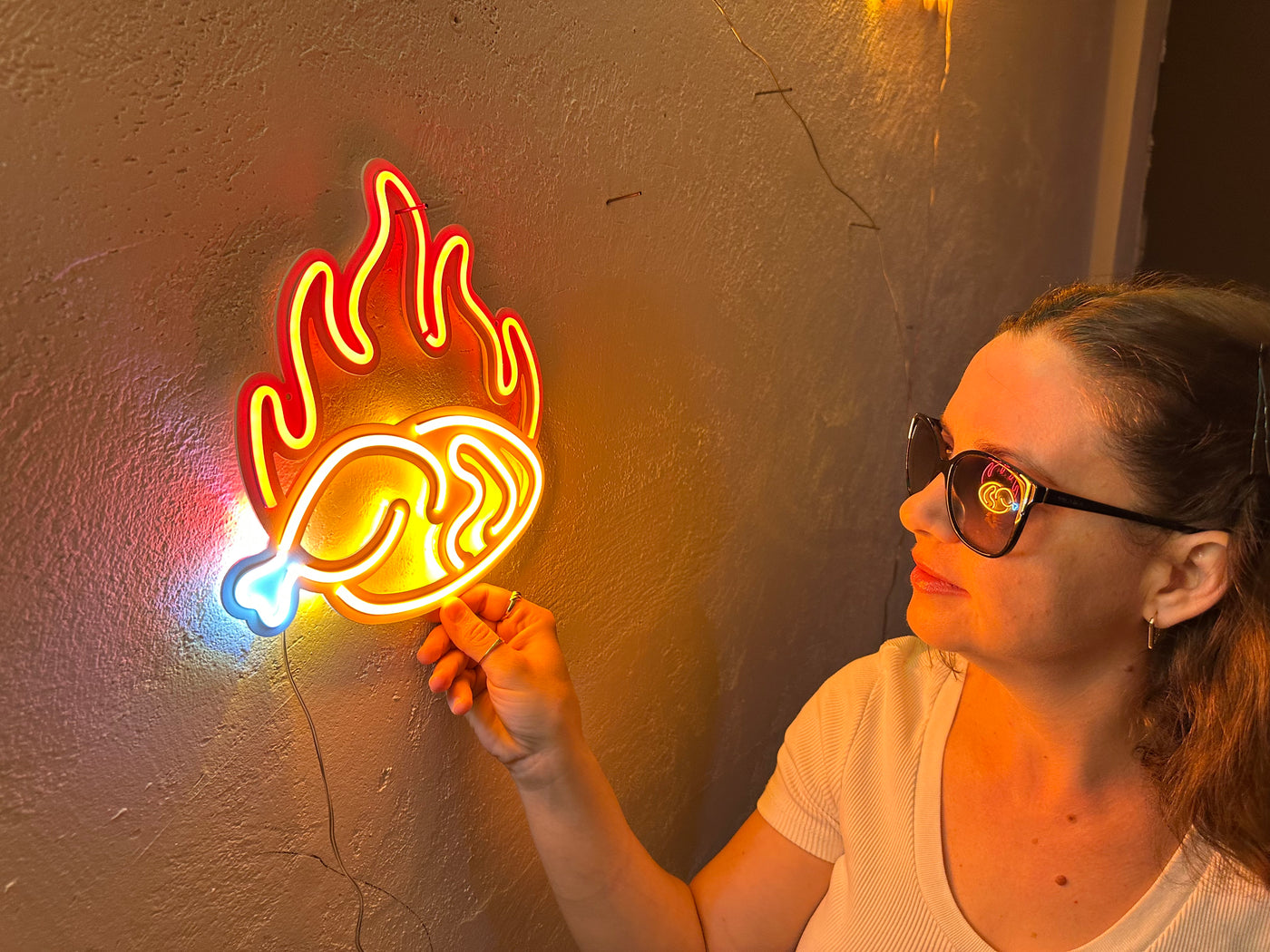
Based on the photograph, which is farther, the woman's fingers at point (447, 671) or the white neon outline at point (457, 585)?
the woman's fingers at point (447, 671)

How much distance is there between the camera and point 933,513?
46.3 inches

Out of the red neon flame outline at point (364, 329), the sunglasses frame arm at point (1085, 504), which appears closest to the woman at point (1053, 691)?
the sunglasses frame arm at point (1085, 504)

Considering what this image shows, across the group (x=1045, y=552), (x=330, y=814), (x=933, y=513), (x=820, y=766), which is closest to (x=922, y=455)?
(x=933, y=513)

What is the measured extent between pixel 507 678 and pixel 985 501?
0.63 m

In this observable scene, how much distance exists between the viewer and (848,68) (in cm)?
166

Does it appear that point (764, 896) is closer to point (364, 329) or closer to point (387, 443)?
point (387, 443)

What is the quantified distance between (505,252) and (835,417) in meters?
0.94

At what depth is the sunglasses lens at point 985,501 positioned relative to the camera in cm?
109

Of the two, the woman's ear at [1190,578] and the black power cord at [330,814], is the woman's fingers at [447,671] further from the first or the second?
the woman's ear at [1190,578]

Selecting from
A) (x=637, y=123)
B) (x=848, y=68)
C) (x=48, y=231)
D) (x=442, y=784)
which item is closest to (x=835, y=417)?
(x=848, y=68)

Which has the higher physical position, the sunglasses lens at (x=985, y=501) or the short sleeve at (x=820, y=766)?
the sunglasses lens at (x=985, y=501)

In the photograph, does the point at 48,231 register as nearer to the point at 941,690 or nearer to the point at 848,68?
the point at 941,690

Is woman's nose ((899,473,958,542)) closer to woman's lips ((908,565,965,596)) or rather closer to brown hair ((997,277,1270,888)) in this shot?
woman's lips ((908,565,965,596))

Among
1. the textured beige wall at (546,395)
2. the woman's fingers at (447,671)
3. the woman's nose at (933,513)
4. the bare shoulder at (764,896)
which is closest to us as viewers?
the textured beige wall at (546,395)
